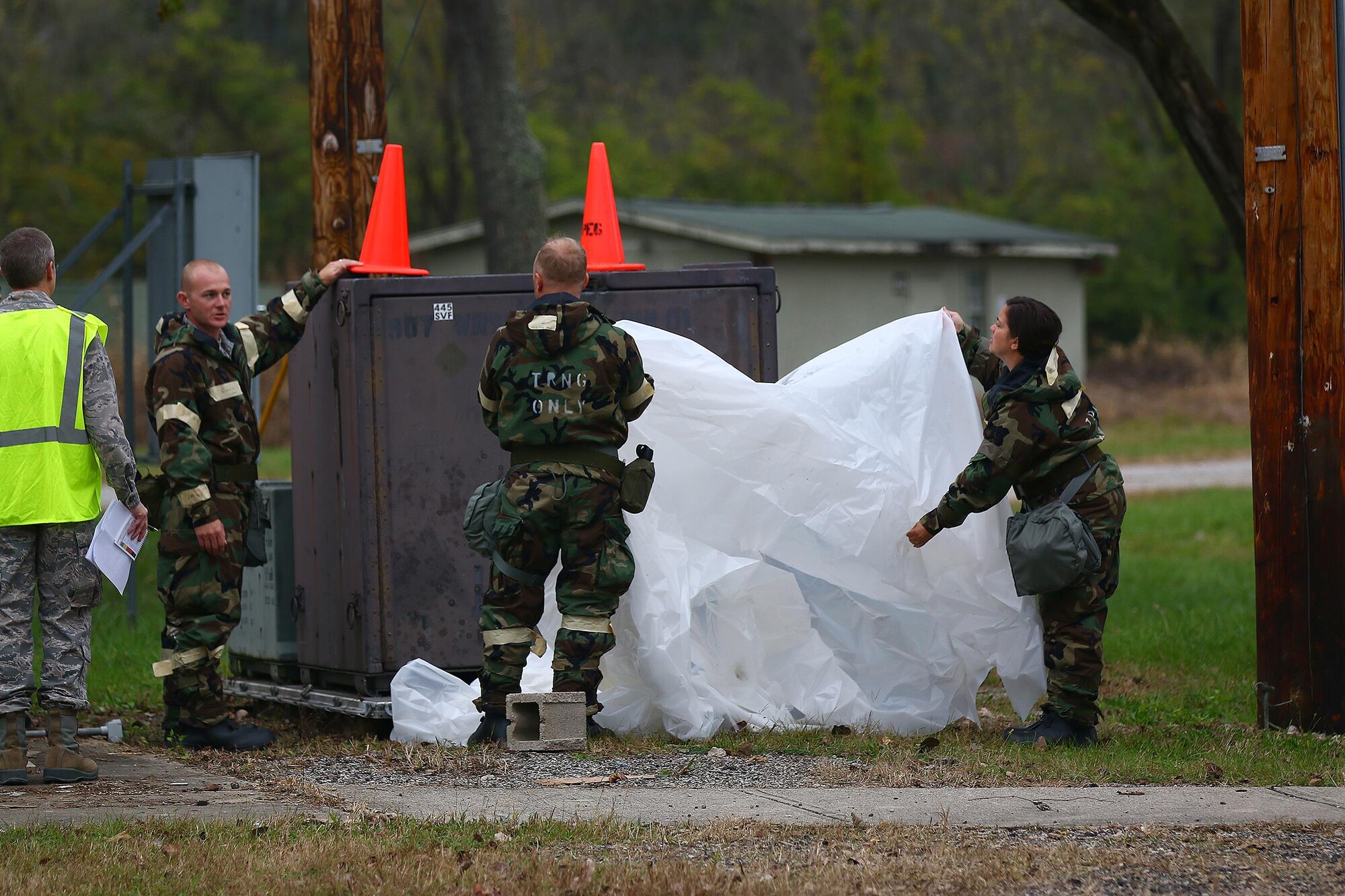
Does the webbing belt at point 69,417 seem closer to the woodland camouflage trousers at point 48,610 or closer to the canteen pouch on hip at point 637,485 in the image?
the woodland camouflage trousers at point 48,610

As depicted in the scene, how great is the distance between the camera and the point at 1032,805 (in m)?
4.94

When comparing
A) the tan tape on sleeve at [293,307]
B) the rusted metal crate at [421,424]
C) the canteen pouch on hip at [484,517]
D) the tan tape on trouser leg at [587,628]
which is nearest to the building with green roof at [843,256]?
the rusted metal crate at [421,424]

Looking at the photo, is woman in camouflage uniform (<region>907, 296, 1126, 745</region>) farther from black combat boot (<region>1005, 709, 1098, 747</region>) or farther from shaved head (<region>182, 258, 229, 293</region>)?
shaved head (<region>182, 258, 229, 293</region>)

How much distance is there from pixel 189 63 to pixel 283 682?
31.1 meters

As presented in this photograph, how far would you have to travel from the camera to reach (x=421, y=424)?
273 inches

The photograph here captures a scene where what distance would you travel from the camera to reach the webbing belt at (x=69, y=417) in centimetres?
570

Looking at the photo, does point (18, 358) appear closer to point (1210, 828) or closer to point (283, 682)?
point (283, 682)

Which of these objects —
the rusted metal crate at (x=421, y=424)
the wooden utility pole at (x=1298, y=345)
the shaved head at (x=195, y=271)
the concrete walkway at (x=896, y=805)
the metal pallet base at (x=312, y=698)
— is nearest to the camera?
the concrete walkway at (x=896, y=805)

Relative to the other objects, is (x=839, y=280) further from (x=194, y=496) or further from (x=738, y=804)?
(x=738, y=804)

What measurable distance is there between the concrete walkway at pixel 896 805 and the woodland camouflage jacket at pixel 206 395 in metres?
1.77

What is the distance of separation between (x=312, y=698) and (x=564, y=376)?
2.20 m

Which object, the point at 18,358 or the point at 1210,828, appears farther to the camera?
the point at 18,358

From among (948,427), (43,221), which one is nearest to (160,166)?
(948,427)

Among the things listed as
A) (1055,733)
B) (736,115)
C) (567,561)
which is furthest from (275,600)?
(736,115)
